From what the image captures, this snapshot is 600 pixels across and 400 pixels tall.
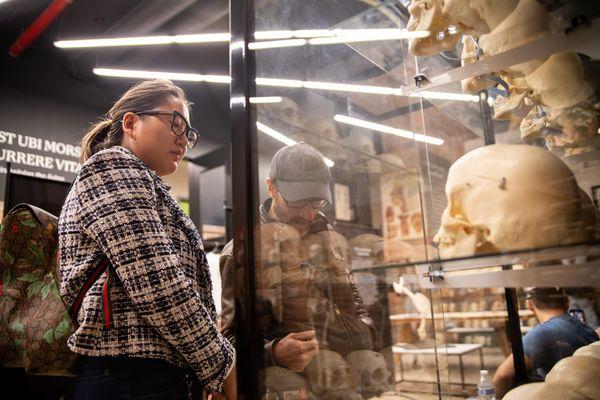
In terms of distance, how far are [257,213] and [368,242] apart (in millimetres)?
264

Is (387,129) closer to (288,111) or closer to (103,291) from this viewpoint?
(288,111)

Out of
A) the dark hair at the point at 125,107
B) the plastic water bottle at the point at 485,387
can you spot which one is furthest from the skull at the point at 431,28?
the dark hair at the point at 125,107

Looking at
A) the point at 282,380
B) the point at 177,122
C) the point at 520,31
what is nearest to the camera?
the point at 520,31

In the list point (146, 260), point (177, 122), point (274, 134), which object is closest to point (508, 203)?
point (274, 134)

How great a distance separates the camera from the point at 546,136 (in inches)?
37.7

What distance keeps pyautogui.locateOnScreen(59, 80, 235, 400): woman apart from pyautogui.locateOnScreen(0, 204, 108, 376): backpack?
90 mm

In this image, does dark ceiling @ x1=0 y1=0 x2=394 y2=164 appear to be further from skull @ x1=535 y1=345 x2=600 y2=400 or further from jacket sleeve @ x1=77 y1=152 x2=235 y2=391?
skull @ x1=535 y1=345 x2=600 y2=400

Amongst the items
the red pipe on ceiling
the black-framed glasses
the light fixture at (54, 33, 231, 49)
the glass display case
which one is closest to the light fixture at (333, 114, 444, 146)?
the glass display case

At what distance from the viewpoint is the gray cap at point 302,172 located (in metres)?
1.09

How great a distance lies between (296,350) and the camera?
101 centimetres

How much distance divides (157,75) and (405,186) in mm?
5027

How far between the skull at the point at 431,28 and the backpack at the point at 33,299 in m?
1.02

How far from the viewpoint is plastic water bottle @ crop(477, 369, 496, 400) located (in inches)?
43.5

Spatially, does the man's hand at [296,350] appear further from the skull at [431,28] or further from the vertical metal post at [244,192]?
the skull at [431,28]
